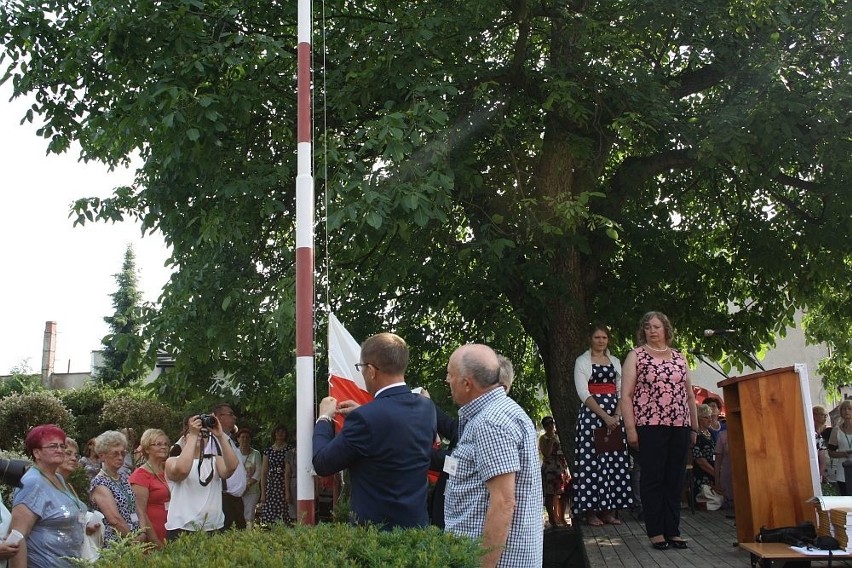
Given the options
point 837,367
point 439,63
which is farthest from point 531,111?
point 837,367

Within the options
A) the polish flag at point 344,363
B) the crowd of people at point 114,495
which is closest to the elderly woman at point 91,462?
the crowd of people at point 114,495

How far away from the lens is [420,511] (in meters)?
4.68

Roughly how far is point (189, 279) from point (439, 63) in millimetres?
3560

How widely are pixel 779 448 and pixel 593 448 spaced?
295 cm

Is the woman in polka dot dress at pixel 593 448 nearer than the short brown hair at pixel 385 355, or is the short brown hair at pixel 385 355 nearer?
the short brown hair at pixel 385 355

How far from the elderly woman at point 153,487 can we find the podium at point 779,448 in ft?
14.0

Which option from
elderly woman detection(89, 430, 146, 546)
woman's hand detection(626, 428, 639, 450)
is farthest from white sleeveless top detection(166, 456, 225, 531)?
woman's hand detection(626, 428, 639, 450)

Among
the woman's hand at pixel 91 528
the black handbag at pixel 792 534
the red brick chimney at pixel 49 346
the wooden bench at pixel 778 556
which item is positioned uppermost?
the red brick chimney at pixel 49 346

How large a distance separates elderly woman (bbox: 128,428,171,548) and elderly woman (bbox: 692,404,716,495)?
21.3 ft

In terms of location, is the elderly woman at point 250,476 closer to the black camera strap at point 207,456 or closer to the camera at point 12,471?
the black camera strap at point 207,456

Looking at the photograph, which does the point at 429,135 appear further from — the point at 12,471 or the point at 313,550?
the point at 313,550

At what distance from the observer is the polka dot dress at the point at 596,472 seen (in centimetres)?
920

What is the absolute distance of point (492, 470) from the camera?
412cm

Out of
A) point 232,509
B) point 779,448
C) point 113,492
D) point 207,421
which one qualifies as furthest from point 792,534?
point 232,509
